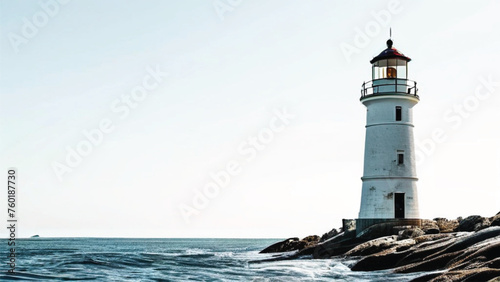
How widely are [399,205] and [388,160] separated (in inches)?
78.2

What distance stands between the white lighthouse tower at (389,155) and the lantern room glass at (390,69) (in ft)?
0.16

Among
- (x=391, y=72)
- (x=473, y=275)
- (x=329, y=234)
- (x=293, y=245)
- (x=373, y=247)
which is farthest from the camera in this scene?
(x=293, y=245)

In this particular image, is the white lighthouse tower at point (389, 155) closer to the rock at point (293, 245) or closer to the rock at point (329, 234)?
the rock at point (329, 234)

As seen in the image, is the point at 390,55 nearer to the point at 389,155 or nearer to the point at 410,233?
the point at 389,155

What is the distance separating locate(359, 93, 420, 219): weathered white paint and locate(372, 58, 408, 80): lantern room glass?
3.89ft

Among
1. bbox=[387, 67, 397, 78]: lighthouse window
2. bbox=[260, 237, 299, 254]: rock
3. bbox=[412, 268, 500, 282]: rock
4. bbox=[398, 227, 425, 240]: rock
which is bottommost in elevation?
bbox=[412, 268, 500, 282]: rock

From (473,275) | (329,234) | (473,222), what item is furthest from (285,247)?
(473,275)

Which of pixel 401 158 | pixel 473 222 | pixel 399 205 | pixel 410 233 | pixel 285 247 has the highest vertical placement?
pixel 401 158

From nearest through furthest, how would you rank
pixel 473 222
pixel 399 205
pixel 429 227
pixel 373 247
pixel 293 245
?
1. pixel 373 247
2. pixel 473 222
3. pixel 429 227
4. pixel 399 205
5. pixel 293 245

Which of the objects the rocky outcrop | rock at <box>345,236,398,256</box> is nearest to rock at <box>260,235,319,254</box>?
the rocky outcrop

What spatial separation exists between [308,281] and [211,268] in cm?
716

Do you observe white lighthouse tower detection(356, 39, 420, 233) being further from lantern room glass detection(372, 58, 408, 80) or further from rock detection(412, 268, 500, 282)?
rock detection(412, 268, 500, 282)

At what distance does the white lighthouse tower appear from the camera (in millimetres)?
24938

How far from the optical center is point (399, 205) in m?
25.0
